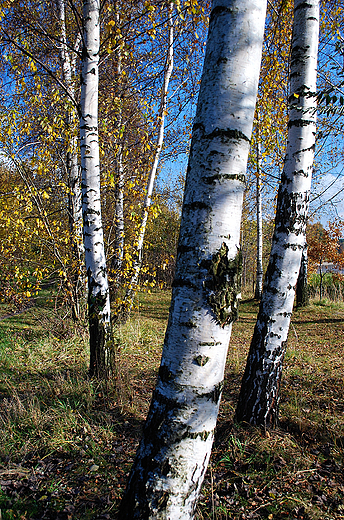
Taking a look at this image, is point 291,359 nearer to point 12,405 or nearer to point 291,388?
point 291,388

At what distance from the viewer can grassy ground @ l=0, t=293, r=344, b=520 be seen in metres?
1.97

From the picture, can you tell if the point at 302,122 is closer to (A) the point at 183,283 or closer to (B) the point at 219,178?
(B) the point at 219,178

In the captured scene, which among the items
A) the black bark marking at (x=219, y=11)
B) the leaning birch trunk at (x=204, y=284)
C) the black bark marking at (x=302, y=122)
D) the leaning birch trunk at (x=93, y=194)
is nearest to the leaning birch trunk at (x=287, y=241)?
the black bark marking at (x=302, y=122)

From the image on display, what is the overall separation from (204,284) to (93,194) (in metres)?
2.48

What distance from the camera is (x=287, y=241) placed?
2.58 m

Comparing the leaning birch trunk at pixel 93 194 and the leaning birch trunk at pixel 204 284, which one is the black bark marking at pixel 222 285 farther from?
the leaning birch trunk at pixel 93 194

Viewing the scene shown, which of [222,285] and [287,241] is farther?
[287,241]

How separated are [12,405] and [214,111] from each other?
326 centimetres

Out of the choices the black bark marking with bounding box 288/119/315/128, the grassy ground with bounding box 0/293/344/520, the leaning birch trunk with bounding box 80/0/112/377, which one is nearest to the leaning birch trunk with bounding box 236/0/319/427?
the black bark marking with bounding box 288/119/315/128

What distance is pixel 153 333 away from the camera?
650 centimetres

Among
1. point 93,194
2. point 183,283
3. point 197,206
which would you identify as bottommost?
point 183,283

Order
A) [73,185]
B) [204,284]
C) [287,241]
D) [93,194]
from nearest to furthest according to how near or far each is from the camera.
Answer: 1. [204,284]
2. [287,241]
3. [93,194]
4. [73,185]

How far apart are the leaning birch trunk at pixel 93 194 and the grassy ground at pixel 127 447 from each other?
1.81 ft

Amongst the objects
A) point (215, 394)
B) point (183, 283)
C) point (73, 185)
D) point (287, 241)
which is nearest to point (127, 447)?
point (215, 394)
